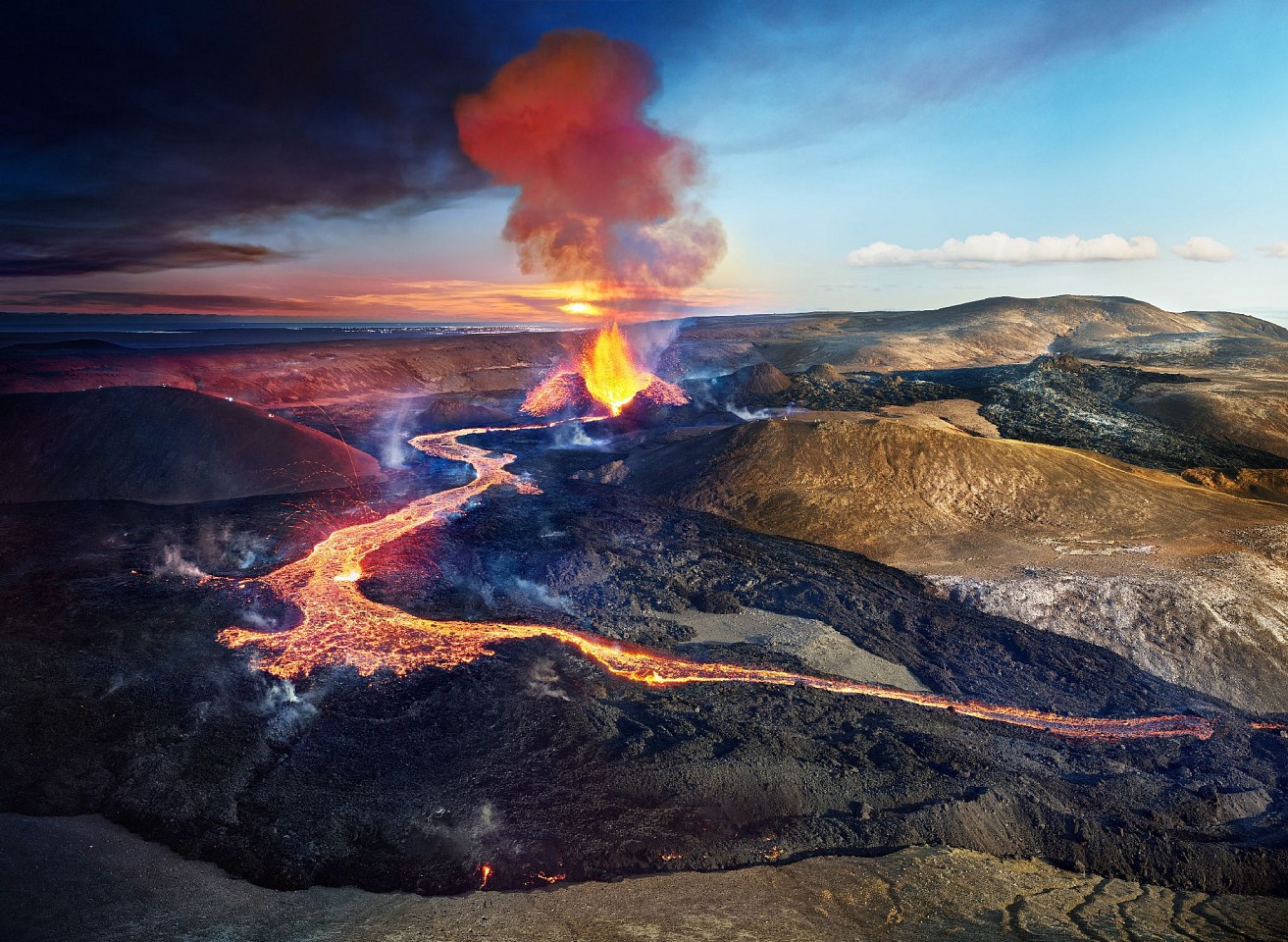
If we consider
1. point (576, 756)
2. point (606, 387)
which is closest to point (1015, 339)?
point (606, 387)

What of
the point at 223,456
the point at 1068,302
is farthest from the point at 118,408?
the point at 1068,302

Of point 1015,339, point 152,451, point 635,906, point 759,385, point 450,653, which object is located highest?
point 1015,339

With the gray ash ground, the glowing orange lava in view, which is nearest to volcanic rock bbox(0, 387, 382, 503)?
the gray ash ground

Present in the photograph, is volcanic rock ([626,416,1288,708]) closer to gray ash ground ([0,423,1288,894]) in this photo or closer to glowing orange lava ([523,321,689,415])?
gray ash ground ([0,423,1288,894])

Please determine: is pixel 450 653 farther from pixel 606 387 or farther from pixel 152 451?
pixel 606 387

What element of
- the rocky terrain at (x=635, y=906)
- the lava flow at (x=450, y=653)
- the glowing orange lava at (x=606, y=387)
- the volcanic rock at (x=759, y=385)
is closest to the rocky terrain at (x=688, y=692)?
the rocky terrain at (x=635, y=906)

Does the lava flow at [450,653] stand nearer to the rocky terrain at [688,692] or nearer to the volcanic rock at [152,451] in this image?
the rocky terrain at [688,692]
